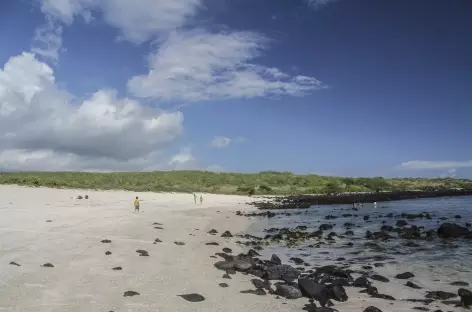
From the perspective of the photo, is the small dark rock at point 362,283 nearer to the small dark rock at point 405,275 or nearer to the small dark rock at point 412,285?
the small dark rock at point 412,285

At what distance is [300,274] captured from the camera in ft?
49.0

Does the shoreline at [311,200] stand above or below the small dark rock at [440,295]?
above

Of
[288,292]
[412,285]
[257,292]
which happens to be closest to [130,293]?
[257,292]

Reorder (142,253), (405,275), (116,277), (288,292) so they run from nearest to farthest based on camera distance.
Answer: (288,292), (116,277), (405,275), (142,253)

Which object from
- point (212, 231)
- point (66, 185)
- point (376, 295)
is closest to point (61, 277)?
point (376, 295)

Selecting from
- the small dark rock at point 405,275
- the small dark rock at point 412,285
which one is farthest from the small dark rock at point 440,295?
the small dark rock at point 405,275

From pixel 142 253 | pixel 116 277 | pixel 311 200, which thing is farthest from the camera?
pixel 311 200

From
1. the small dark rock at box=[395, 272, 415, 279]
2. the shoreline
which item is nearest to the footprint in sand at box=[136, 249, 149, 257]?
the small dark rock at box=[395, 272, 415, 279]

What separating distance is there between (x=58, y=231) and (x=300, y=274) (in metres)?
13.4

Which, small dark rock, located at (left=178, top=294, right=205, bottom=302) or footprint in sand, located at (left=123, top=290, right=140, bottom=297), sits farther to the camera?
footprint in sand, located at (left=123, top=290, right=140, bottom=297)

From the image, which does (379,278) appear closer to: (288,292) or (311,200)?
(288,292)

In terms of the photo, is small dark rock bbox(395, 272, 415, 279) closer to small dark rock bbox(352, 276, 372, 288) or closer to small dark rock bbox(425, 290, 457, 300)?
small dark rock bbox(352, 276, 372, 288)

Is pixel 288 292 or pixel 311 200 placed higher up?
pixel 311 200

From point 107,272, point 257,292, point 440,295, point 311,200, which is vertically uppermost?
point 107,272
